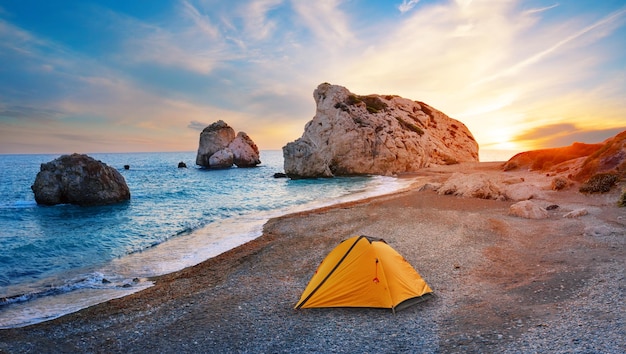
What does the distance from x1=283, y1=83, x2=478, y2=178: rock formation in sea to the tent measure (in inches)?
1899

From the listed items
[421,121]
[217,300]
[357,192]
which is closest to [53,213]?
[217,300]

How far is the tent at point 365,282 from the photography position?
9891mm

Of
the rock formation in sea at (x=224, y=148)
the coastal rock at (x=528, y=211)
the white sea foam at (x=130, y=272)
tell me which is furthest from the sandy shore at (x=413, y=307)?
the rock formation in sea at (x=224, y=148)

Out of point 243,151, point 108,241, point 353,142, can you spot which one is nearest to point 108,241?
point 108,241

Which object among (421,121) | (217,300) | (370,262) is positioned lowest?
(217,300)

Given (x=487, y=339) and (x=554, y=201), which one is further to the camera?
(x=554, y=201)

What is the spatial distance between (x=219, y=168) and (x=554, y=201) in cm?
→ 8097

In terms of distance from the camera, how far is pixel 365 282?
10.2 meters

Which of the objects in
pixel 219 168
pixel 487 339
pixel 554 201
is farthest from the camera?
pixel 219 168

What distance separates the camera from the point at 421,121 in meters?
81.5

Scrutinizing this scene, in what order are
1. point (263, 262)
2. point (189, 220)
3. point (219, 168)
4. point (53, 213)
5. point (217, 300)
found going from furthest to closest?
point (219, 168)
point (53, 213)
point (189, 220)
point (263, 262)
point (217, 300)

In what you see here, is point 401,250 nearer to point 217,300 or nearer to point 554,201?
point 217,300

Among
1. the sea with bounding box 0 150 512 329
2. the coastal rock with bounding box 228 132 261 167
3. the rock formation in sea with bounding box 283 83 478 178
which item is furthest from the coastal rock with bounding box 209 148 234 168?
the sea with bounding box 0 150 512 329

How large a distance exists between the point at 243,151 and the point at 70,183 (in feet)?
210
